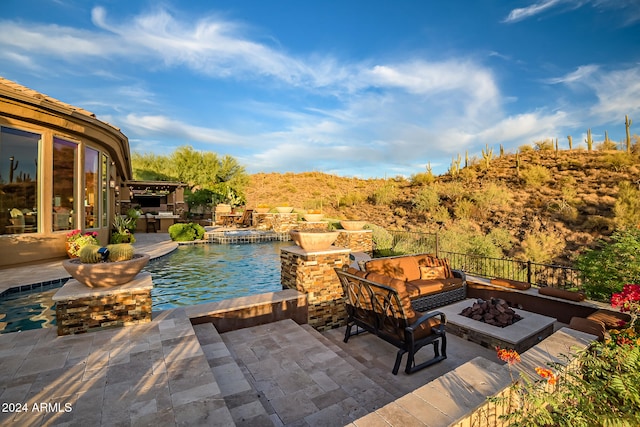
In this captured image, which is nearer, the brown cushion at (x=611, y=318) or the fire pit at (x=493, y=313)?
the brown cushion at (x=611, y=318)

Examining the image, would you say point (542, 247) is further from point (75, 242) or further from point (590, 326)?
point (75, 242)

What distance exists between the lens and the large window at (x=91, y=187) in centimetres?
951

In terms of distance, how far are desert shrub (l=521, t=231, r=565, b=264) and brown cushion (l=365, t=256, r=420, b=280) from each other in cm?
672

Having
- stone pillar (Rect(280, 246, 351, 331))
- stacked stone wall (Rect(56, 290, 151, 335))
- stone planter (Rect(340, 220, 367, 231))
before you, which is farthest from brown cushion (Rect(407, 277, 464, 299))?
stone planter (Rect(340, 220, 367, 231))

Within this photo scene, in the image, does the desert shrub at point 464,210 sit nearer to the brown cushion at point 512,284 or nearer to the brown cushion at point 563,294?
the brown cushion at point 512,284

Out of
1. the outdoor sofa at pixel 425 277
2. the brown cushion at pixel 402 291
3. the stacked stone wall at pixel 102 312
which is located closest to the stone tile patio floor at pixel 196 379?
the stacked stone wall at pixel 102 312

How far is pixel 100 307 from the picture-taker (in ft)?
10.9

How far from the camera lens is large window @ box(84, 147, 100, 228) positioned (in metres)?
9.51

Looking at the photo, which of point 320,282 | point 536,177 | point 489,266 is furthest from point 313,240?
point 536,177

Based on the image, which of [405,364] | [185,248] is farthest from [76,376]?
[185,248]

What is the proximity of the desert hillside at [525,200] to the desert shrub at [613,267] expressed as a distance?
20.2 feet

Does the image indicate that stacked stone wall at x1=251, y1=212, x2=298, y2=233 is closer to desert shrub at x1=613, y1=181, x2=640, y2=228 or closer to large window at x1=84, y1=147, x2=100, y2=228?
large window at x1=84, y1=147, x2=100, y2=228

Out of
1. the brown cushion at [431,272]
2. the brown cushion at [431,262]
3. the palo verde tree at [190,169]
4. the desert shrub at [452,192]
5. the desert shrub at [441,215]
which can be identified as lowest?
the brown cushion at [431,272]

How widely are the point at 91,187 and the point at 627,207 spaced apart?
2087 centimetres
